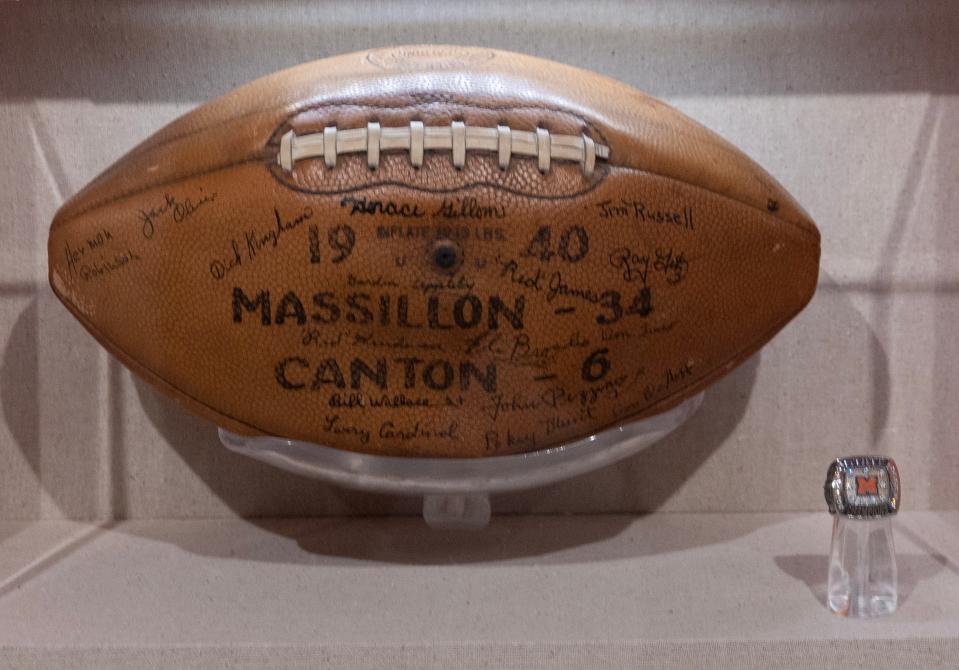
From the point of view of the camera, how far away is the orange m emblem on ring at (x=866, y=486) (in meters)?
0.79

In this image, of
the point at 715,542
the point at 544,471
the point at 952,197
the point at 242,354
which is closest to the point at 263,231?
the point at 242,354

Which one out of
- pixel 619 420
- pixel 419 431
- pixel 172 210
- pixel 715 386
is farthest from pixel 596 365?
pixel 172 210

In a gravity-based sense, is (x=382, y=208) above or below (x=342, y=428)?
above

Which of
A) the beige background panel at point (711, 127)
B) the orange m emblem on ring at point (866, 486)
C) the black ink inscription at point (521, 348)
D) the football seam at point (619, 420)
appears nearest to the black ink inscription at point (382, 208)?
the black ink inscription at point (521, 348)

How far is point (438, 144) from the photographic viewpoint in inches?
31.8

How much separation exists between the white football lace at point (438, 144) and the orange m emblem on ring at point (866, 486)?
34cm

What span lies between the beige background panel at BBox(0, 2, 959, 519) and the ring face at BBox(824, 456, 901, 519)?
0.28 meters

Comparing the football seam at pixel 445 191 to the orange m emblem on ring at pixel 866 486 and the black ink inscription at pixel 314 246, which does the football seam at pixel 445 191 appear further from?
the orange m emblem on ring at pixel 866 486

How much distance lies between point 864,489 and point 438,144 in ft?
1.51

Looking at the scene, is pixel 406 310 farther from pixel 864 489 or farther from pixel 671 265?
pixel 864 489

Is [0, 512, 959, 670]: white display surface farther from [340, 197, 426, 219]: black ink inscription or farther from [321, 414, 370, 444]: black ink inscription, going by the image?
[340, 197, 426, 219]: black ink inscription

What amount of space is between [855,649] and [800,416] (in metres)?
0.39

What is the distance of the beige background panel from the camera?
1.05m

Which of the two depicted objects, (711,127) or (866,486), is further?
(711,127)
